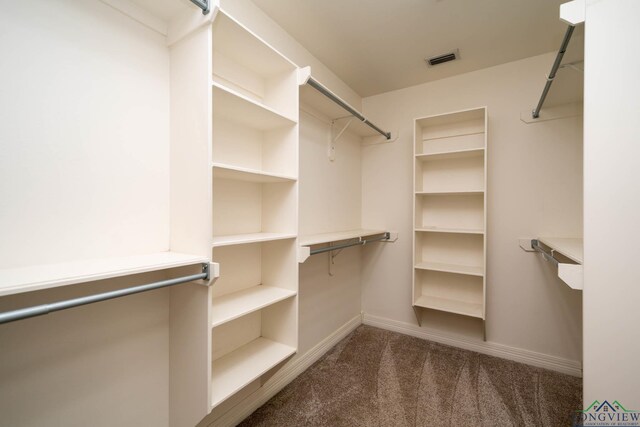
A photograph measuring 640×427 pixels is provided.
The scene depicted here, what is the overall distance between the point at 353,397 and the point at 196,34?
228 cm

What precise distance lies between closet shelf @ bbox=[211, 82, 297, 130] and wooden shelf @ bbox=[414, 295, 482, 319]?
1999 mm

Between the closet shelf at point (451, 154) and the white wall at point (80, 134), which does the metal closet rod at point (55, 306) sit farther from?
the closet shelf at point (451, 154)

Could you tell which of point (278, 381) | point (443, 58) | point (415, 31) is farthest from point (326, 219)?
point (443, 58)

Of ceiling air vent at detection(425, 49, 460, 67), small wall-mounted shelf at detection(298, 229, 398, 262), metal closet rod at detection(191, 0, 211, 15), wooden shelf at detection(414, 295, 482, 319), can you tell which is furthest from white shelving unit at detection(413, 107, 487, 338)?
metal closet rod at detection(191, 0, 211, 15)

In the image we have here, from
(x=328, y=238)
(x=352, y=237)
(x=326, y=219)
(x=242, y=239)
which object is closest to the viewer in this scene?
(x=242, y=239)

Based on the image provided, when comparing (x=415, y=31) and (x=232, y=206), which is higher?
(x=415, y=31)

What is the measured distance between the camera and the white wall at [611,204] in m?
1.02

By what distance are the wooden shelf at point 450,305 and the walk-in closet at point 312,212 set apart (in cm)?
4

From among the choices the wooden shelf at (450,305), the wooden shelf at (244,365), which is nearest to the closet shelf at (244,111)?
the wooden shelf at (244,365)

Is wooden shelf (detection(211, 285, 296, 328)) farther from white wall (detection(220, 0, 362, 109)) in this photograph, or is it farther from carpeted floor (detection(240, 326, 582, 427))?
white wall (detection(220, 0, 362, 109))

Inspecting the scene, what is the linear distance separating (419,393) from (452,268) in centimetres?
105

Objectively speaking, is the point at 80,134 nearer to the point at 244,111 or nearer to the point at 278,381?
the point at 244,111

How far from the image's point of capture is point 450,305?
244 cm

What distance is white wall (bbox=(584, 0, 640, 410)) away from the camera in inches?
40.3
